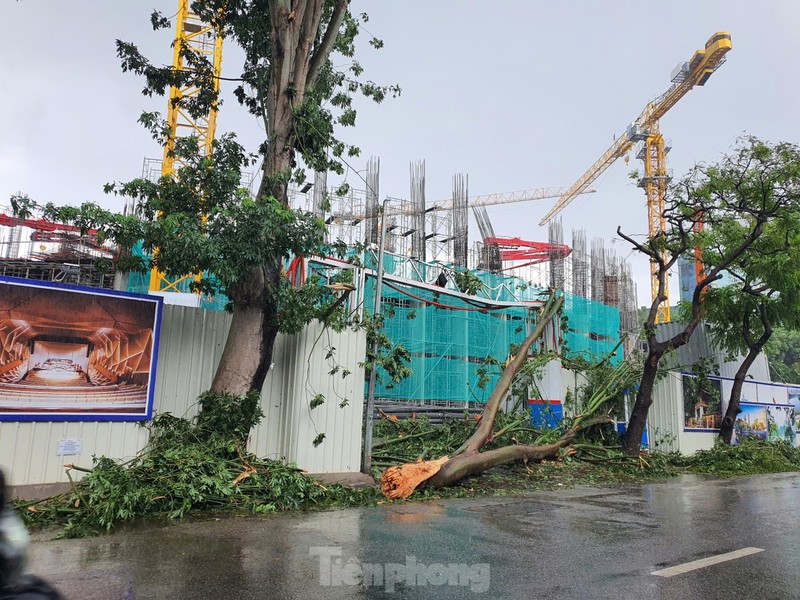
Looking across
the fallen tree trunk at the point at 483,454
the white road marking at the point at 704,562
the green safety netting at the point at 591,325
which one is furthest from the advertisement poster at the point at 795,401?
the white road marking at the point at 704,562

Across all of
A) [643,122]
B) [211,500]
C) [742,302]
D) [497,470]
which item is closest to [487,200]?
[643,122]

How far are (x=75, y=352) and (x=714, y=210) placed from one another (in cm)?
1606

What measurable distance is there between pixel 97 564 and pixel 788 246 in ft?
56.6

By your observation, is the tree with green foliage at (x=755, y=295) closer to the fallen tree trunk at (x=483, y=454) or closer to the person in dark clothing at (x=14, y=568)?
the fallen tree trunk at (x=483, y=454)

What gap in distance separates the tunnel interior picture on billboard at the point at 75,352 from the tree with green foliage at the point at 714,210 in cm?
1153

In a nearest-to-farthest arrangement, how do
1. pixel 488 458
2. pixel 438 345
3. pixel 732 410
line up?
pixel 488 458, pixel 732 410, pixel 438 345

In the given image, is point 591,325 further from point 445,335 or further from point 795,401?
point 445,335

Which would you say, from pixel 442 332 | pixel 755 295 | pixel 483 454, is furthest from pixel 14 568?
pixel 442 332

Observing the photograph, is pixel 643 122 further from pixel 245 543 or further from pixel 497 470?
pixel 245 543

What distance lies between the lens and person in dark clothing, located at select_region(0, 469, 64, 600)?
92.0 inches

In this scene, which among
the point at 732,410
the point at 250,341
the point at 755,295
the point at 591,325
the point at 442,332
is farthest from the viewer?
the point at 591,325

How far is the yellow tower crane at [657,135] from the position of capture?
5128 centimetres

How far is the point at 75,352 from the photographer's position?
7742mm

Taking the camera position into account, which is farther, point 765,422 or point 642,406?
point 765,422
